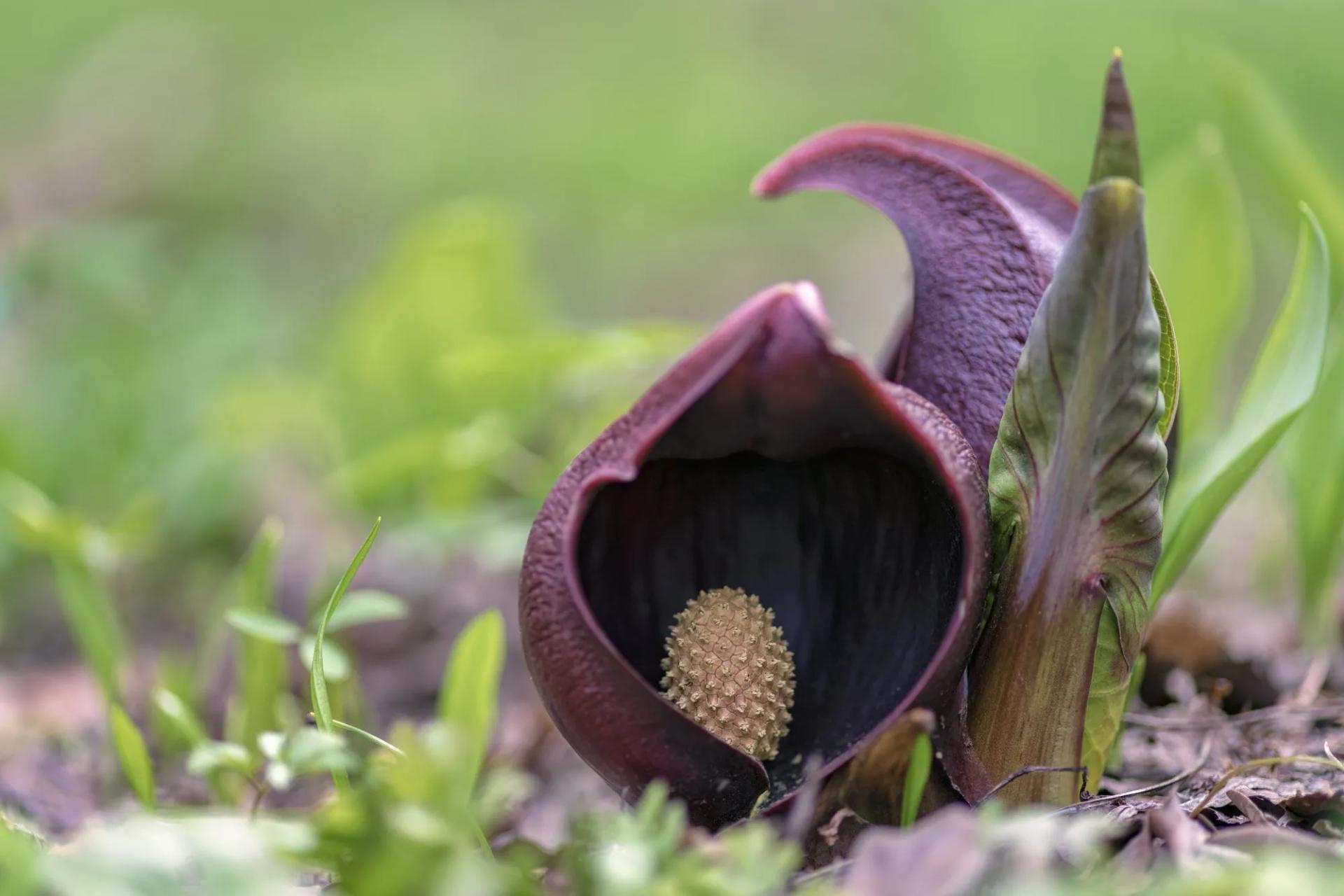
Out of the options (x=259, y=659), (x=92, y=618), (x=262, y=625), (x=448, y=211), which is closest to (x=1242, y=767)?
(x=262, y=625)

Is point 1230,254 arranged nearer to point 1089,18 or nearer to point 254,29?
point 1089,18

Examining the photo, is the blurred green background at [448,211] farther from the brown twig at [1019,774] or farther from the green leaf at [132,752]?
the brown twig at [1019,774]

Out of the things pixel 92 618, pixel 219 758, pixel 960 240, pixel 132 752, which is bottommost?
pixel 92 618

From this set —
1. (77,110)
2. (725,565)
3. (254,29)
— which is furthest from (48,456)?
(254,29)

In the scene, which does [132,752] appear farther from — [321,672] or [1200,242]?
[1200,242]

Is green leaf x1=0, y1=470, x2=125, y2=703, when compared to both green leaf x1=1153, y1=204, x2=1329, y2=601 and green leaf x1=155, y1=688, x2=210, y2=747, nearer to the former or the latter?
green leaf x1=155, y1=688, x2=210, y2=747

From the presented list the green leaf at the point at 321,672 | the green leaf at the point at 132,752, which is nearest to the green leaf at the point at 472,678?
the green leaf at the point at 321,672
